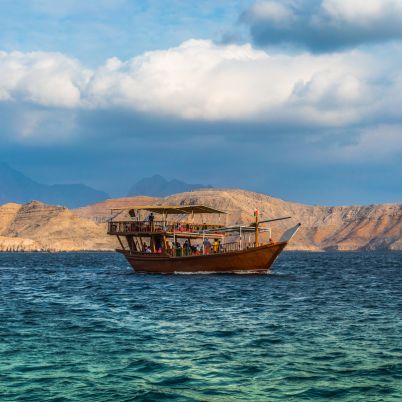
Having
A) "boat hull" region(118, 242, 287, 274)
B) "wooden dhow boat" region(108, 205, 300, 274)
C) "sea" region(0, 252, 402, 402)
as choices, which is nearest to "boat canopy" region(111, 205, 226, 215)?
"wooden dhow boat" region(108, 205, 300, 274)

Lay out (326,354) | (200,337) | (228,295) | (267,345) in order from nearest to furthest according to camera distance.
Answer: (326,354) < (267,345) < (200,337) < (228,295)

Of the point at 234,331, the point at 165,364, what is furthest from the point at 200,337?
the point at 165,364

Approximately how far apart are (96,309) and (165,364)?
14.7 metres

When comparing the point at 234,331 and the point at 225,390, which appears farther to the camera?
the point at 234,331

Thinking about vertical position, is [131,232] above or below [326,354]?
above

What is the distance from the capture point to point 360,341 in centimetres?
2383

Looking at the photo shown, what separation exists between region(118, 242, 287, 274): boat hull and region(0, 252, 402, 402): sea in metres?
18.6

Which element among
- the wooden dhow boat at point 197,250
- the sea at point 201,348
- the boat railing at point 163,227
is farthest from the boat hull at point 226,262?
the sea at point 201,348

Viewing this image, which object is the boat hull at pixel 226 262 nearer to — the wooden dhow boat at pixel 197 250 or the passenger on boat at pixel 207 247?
the wooden dhow boat at pixel 197 250

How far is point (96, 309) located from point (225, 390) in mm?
18183

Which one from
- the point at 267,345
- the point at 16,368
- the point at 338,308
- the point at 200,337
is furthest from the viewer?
the point at 338,308

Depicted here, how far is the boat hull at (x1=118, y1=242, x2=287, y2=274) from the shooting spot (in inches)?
2340

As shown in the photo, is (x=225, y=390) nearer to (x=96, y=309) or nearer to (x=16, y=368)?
(x=16, y=368)

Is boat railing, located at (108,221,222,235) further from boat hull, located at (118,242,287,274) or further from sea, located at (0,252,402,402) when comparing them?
sea, located at (0,252,402,402)
